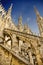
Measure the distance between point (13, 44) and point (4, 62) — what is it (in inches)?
74.0

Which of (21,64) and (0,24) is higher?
(0,24)

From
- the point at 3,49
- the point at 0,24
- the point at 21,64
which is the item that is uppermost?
the point at 0,24

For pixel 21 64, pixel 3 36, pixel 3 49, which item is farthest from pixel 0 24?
pixel 21 64

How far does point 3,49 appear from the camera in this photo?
7.45m

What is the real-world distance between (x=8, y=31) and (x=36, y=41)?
80.6 inches

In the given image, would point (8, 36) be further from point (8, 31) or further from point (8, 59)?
point (8, 59)

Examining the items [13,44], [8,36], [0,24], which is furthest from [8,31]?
[0,24]

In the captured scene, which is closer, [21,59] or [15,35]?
[21,59]

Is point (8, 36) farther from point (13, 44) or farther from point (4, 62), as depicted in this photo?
point (4, 62)

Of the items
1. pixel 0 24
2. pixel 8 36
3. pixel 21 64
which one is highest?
pixel 0 24

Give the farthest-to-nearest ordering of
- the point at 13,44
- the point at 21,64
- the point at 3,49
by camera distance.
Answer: the point at 13,44
the point at 3,49
the point at 21,64

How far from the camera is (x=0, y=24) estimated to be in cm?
1819

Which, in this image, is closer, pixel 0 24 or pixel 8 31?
pixel 8 31

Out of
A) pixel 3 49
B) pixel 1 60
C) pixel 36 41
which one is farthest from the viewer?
pixel 36 41
